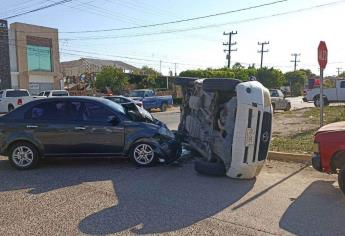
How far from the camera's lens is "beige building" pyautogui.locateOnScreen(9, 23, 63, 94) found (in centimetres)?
4191

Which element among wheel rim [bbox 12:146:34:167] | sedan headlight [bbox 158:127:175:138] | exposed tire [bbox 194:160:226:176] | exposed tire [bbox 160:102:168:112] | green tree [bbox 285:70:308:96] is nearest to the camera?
exposed tire [bbox 194:160:226:176]

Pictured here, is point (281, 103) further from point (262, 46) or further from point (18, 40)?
point (262, 46)

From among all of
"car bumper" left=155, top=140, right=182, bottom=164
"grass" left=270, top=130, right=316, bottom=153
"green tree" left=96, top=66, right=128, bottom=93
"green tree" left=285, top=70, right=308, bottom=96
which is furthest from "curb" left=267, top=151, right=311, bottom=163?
"green tree" left=285, top=70, right=308, bottom=96

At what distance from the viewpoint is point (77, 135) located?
8539mm

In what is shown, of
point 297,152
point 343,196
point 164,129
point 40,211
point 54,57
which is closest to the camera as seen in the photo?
point 40,211

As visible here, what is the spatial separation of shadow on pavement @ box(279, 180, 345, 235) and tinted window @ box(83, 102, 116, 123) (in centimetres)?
409

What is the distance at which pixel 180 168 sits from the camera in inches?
337

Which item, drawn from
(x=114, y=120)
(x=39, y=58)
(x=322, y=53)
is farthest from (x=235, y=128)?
(x=39, y=58)

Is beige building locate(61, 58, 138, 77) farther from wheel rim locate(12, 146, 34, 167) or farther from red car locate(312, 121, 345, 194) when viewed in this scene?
red car locate(312, 121, 345, 194)

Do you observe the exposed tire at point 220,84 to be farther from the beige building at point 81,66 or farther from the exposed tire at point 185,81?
the beige building at point 81,66

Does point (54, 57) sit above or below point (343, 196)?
above

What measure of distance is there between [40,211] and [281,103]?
2578 cm

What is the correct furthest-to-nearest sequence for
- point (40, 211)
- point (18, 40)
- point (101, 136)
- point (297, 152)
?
point (18, 40) < point (297, 152) < point (101, 136) < point (40, 211)

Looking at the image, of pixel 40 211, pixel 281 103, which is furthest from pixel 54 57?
pixel 40 211
